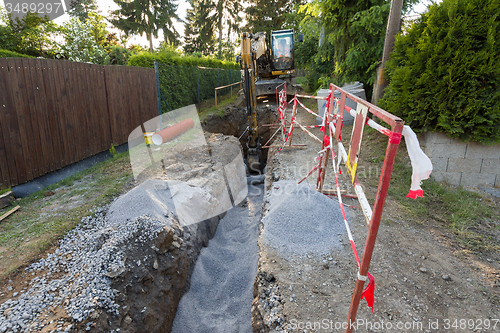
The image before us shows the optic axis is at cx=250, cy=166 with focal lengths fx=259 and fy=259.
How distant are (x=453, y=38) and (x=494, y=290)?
425 centimetres

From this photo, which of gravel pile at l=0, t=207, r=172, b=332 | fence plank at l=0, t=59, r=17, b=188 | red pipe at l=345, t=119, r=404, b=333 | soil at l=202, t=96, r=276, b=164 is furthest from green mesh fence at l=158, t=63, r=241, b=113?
red pipe at l=345, t=119, r=404, b=333

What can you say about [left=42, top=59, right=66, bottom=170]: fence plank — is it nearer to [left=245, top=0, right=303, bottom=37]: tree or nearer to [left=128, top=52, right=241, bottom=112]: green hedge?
[left=128, top=52, right=241, bottom=112]: green hedge

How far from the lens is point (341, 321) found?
2.23m

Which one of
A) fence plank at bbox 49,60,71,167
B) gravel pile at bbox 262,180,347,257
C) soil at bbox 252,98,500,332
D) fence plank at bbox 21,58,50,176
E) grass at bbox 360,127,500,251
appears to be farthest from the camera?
fence plank at bbox 49,60,71,167

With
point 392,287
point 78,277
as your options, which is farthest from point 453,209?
point 78,277

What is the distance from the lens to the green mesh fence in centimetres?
1034

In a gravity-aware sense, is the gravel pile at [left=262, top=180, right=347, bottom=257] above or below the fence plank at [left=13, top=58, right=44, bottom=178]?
below

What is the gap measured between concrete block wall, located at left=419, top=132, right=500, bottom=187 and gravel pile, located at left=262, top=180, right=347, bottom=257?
285 centimetres

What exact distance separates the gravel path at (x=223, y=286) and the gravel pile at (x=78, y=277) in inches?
40.8

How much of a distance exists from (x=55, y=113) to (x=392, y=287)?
6.54m

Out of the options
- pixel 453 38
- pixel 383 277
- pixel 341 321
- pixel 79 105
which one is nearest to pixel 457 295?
pixel 383 277

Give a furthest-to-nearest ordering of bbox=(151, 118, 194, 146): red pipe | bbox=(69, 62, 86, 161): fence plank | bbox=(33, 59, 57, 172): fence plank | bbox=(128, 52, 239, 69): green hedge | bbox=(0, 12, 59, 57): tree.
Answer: bbox=(0, 12, 59, 57): tree < bbox=(128, 52, 239, 69): green hedge < bbox=(151, 118, 194, 146): red pipe < bbox=(69, 62, 86, 161): fence plank < bbox=(33, 59, 57, 172): fence plank

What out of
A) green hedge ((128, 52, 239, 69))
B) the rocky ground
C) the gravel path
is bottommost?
the gravel path

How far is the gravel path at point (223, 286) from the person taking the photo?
10.4 feet
